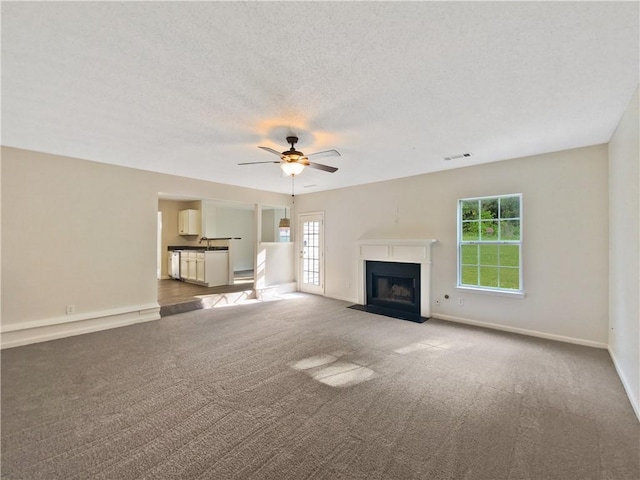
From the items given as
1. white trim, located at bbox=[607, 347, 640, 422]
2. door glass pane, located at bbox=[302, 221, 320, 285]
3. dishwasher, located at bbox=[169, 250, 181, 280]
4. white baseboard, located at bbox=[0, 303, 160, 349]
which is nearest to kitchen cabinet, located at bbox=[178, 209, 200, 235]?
dishwasher, located at bbox=[169, 250, 181, 280]

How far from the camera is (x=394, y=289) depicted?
18.8ft

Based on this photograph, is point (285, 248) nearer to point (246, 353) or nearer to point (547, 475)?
point (246, 353)

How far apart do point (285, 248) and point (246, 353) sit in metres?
4.38

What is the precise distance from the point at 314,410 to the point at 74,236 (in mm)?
4396

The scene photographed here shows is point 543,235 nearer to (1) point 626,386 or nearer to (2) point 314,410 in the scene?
(1) point 626,386

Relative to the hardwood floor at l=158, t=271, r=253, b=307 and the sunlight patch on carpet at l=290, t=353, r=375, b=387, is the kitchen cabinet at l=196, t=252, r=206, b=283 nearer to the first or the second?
the hardwood floor at l=158, t=271, r=253, b=307

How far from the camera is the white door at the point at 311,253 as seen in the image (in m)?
7.19

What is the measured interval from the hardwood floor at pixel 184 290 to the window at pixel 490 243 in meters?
5.16

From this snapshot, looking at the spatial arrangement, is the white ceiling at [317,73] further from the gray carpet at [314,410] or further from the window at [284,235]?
the window at [284,235]

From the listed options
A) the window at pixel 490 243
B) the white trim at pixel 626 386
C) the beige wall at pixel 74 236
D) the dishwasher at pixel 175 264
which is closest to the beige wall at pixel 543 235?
the window at pixel 490 243

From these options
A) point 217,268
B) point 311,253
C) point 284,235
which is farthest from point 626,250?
point 217,268

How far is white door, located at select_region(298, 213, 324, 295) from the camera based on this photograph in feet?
23.6

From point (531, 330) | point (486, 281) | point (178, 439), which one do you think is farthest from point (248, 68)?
point (531, 330)

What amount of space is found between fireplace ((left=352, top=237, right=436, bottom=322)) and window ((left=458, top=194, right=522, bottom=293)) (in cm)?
61
